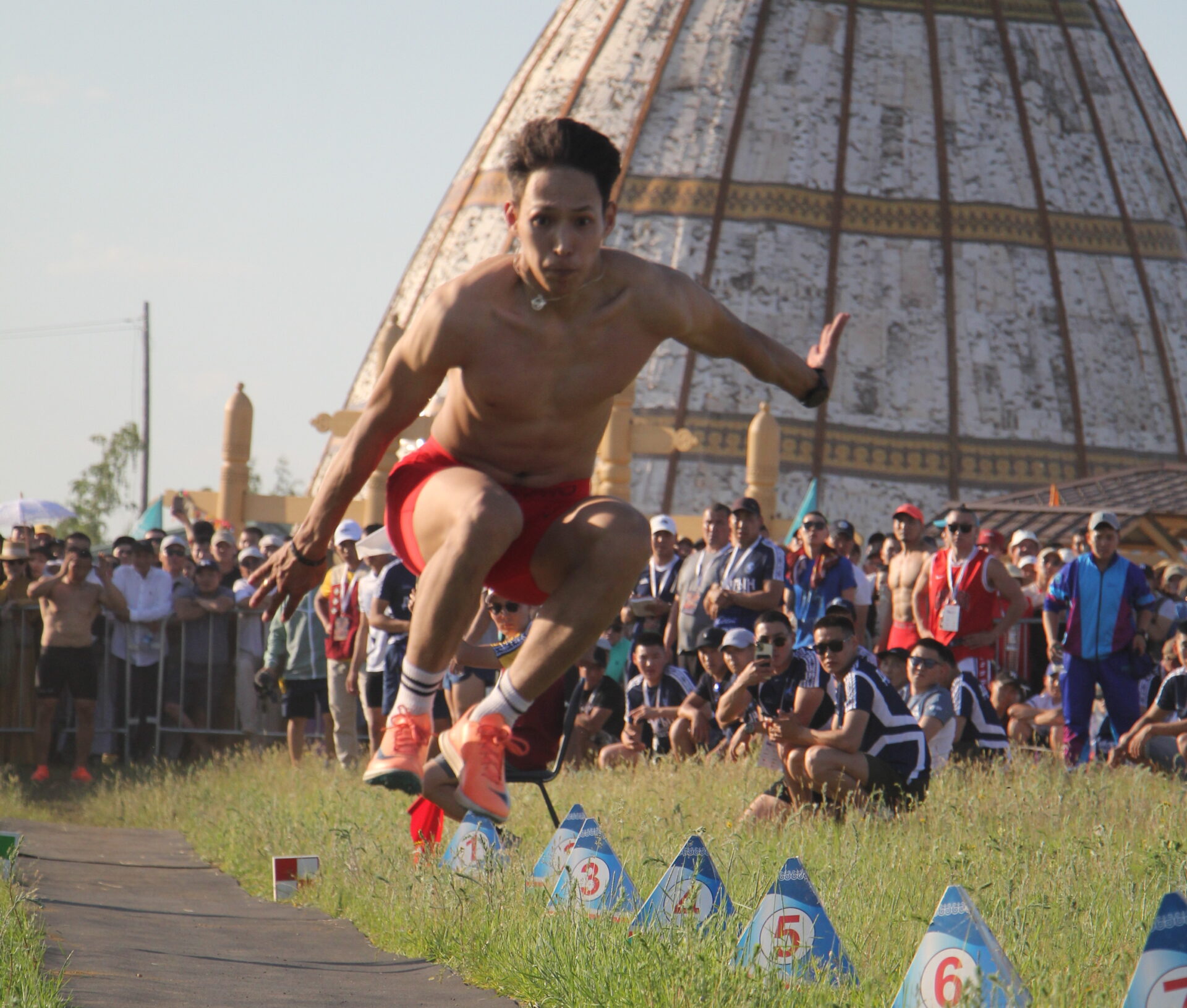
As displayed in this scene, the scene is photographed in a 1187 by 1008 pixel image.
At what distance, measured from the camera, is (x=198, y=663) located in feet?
48.0

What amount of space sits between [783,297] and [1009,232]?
3.88 meters

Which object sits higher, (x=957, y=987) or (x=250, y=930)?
(x=957, y=987)

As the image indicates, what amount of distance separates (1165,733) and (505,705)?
636cm

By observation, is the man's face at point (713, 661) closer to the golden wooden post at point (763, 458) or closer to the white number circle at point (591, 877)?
the white number circle at point (591, 877)

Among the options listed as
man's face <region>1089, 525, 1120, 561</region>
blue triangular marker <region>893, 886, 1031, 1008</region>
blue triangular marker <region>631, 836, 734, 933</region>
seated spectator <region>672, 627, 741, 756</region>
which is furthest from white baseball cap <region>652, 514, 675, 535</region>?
blue triangular marker <region>893, 886, 1031, 1008</region>

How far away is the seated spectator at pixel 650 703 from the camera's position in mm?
11602

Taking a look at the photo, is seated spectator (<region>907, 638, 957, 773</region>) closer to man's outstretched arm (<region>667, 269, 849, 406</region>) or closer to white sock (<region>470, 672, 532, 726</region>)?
man's outstretched arm (<region>667, 269, 849, 406</region>)

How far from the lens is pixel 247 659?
14633 mm

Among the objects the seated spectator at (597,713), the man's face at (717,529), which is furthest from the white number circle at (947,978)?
the man's face at (717,529)

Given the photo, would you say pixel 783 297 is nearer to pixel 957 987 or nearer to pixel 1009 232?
pixel 1009 232

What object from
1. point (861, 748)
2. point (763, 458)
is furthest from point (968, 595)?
point (763, 458)

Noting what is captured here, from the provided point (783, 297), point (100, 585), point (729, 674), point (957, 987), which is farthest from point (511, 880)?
point (783, 297)

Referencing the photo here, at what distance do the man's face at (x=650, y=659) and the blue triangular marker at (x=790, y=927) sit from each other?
6.24 meters

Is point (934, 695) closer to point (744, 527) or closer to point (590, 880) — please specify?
point (744, 527)
